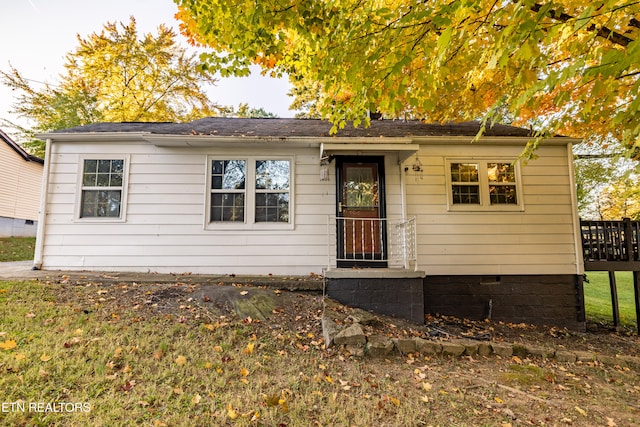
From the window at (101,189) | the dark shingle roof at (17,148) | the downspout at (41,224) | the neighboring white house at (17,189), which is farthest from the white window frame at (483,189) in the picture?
the dark shingle roof at (17,148)

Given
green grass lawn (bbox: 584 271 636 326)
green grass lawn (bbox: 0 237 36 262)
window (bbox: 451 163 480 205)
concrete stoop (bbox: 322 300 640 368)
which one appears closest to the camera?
concrete stoop (bbox: 322 300 640 368)

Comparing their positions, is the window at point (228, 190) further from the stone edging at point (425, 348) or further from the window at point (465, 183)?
the window at point (465, 183)

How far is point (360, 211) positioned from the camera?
250 inches

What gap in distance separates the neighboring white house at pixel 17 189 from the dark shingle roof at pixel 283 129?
12.1m

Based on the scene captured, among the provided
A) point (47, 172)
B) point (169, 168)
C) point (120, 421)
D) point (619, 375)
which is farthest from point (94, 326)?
point (619, 375)

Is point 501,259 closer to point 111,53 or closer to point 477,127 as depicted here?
point 477,127

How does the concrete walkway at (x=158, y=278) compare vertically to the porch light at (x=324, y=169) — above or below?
below

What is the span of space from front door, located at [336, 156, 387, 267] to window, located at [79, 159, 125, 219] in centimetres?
469

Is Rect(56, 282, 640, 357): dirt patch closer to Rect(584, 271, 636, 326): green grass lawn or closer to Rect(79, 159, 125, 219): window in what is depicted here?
Rect(79, 159, 125, 219): window

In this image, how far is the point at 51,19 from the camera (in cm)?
1055

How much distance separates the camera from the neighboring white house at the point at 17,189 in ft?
46.3

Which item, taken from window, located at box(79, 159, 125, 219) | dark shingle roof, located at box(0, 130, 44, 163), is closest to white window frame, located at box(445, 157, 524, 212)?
window, located at box(79, 159, 125, 219)

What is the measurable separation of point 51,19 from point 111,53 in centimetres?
331

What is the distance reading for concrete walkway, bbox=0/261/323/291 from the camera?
539 centimetres
